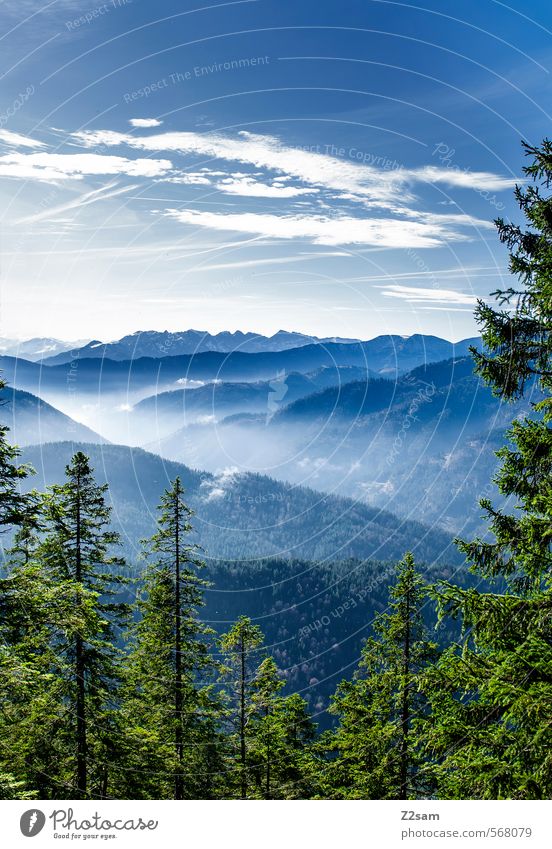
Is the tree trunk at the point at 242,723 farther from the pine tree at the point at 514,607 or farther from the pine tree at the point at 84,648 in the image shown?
the pine tree at the point at 514,607

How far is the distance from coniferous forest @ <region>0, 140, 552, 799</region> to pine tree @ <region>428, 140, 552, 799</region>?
0.03 m

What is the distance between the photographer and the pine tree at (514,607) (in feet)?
27.2

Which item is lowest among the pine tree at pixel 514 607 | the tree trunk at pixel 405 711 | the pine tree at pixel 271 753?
the pine tree at pixel 271 753

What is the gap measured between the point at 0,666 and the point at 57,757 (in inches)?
275

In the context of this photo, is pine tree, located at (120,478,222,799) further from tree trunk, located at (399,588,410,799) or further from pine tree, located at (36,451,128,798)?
tree trunk, located at (399,588,410,799)

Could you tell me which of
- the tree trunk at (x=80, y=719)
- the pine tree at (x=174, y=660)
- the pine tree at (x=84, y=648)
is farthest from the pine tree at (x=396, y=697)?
the tree trunk at (x=80, y=719)

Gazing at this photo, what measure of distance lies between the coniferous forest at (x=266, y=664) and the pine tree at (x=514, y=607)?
1.3 inches

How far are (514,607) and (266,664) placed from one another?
21.5 metres

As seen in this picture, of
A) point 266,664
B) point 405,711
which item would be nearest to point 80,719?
point 405,711

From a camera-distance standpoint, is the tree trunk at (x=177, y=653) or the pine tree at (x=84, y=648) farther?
the tree trunk at (x=177, y=653)

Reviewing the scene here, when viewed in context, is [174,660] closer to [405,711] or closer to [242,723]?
[242,723]

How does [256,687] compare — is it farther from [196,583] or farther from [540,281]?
[540,281]

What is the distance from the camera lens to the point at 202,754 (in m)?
21.7
